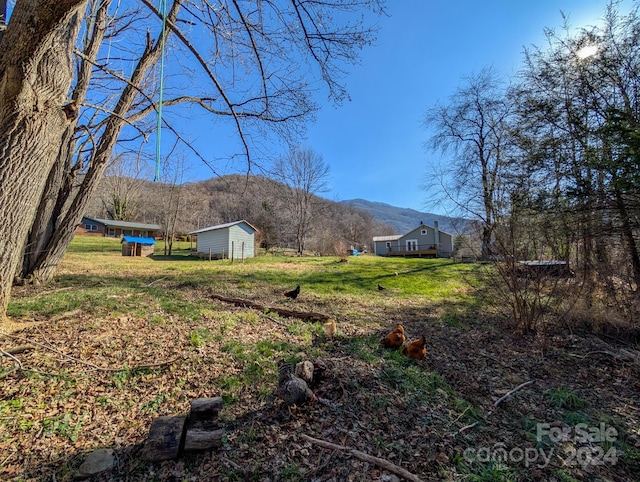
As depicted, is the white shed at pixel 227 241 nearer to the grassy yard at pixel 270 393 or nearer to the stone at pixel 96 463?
the grassy yard at pixel 270 393

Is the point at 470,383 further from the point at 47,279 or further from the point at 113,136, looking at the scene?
the point at 47,279

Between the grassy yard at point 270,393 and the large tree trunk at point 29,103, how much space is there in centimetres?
129

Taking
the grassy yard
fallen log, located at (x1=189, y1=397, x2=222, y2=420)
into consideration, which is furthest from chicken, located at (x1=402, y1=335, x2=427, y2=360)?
fallen log, located at (x1=189, y1=397, x2=222, y2=420)

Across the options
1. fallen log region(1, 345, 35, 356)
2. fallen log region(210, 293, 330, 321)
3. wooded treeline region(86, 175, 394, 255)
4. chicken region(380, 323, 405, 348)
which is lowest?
chicken region(380, 323, 405, 348)

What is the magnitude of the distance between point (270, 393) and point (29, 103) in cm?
355

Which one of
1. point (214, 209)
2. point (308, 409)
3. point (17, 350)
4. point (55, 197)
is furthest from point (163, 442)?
point (214, 209)

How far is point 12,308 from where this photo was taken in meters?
3.73

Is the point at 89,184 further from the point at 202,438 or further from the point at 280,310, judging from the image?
the point at 202,438

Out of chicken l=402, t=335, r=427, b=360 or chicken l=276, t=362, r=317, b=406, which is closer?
chicken l=276, t=362, r=317, b=406

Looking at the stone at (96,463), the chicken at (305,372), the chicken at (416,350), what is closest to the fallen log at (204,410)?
the stone at (96,463)

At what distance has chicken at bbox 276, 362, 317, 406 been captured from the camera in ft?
8.13

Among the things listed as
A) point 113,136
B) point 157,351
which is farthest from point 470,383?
point 113,136

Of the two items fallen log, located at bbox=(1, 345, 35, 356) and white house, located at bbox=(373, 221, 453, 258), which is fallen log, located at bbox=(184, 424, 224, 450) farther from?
white house, located at bbox=(373, 221, 453, 258)

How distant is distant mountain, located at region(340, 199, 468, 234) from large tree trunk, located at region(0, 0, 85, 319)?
20.4 ft
